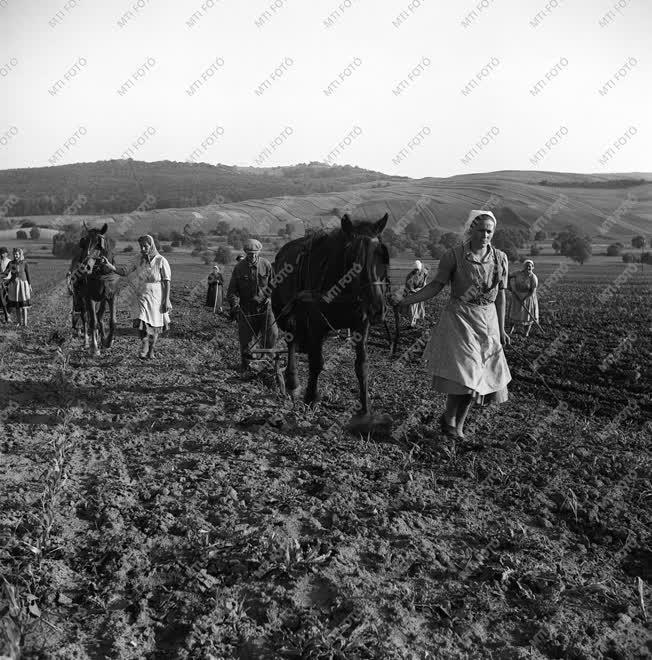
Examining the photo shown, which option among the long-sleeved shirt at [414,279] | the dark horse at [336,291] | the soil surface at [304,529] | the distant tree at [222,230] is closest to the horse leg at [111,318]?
the soil surface at [304,529]

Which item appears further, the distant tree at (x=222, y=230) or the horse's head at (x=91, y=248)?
the distant tree at (x=222, y=230)

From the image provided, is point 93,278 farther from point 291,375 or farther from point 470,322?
point 470,322

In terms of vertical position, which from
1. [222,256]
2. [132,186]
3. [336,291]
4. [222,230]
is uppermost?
[132,186]

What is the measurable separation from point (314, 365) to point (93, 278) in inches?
186

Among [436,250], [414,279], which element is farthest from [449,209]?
[414,279]

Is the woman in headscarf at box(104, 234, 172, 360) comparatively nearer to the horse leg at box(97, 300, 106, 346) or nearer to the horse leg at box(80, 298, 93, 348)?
the horse leg at box(97, 300, 106, 346)

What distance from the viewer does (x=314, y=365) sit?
7145 millimetres

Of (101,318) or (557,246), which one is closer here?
(101,318)

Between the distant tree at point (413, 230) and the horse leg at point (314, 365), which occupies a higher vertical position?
the distant tree at point (413, 230)

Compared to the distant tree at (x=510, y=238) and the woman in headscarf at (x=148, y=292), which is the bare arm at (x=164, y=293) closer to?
the woman in headscarf at (x=148, y=292)

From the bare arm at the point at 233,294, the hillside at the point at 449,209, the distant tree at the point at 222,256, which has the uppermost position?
the hillside at the point at 449,209

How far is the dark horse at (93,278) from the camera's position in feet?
32.8

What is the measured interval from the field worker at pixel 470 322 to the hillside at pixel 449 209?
64.3m

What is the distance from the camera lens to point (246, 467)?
17.0 feet
